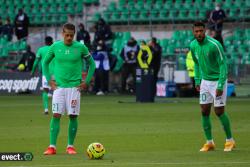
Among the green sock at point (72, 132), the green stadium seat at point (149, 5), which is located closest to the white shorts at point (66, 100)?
the green sock at point (72, 132)

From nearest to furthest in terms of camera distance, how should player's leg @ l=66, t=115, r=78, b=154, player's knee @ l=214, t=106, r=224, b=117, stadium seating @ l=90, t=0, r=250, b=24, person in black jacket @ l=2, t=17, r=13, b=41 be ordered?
player's leg @ l=66, t=115, r=78, b=154 < player's knee @ l=214, t=106, r=224, b=117 < stadium seating @ l=90, t=0, r=250, b=24 < person in black jacket @ l=2, t=17, r=13, b=41

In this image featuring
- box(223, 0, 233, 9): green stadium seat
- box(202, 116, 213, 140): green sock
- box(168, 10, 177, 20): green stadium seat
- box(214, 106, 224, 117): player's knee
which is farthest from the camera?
box(168, 10, 177, 20): green stadium seat

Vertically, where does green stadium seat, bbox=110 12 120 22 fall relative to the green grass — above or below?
above

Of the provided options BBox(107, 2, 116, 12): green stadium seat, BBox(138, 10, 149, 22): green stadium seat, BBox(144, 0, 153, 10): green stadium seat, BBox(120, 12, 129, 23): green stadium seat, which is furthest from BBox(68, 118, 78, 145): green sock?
BBox(107, 2, 116, 12): green stadium seat

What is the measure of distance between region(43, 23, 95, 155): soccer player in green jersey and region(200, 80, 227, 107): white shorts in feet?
7.02

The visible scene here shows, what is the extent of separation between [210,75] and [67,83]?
2592 millimetres

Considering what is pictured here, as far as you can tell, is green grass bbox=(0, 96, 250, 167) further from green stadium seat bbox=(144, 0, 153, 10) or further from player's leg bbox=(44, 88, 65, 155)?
green stadium seat bbox=(144, 0, 153, 10)

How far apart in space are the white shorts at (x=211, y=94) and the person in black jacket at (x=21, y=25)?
2803cm

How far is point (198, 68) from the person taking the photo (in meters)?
16.4

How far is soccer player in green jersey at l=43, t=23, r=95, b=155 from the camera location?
15.5 metres

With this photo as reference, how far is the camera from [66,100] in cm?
1555

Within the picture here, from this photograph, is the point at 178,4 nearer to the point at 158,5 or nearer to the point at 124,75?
the point at 158,5

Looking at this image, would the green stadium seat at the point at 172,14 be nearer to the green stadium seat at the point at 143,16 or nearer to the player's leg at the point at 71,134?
the green stadium seat at the point at 143,16

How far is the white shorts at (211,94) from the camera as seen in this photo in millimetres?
15836
